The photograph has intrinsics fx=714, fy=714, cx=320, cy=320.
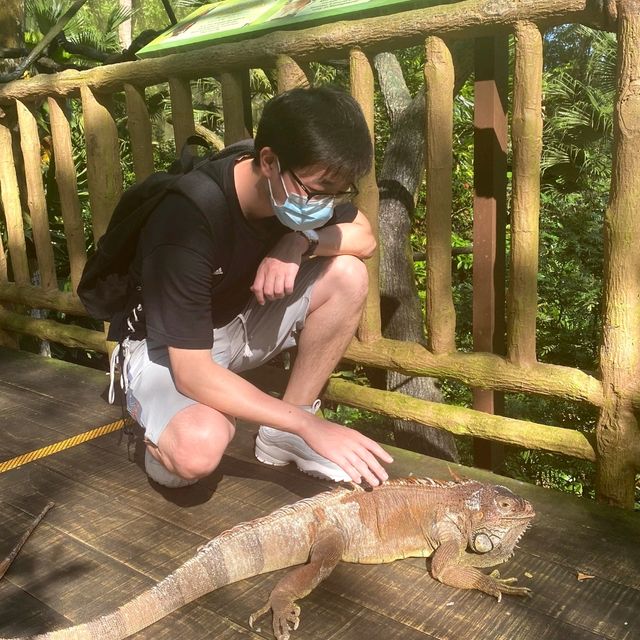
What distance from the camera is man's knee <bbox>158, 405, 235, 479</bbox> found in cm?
241

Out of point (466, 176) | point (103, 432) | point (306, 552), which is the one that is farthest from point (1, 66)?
point (466, 176)

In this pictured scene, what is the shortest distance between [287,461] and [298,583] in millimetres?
854

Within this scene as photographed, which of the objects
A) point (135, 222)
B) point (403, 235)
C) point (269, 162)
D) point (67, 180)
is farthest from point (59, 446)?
point (403, 235)

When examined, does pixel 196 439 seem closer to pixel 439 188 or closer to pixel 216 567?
pixel 216 567

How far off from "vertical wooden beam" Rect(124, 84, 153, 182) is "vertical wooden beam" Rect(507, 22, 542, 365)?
78.6 inches

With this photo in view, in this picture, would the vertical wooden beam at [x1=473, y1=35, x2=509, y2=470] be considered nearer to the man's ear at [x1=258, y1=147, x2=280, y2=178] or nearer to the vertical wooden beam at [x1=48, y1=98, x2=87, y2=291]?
the man's ear at [x1=258, y1=147, x2=280, y2=178]

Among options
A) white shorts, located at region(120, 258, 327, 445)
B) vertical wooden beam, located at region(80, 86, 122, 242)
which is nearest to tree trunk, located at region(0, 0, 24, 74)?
vertical wooden beam, located at region(80, 86, 122, 242)

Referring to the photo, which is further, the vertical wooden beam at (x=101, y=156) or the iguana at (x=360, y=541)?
the vertical wooden beam at (x=101, y=156)

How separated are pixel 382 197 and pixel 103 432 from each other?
2.90 m

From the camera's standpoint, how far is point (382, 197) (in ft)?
17.7

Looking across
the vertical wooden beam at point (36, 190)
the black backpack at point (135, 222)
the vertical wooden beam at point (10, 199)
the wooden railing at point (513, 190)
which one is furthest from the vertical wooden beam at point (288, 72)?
the vertical wooden beam at point (10, 199)

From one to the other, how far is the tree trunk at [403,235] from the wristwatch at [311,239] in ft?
7.82

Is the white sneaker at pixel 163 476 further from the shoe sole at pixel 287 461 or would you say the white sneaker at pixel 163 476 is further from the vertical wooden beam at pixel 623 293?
the vertical wooden beam at pixel 623 293

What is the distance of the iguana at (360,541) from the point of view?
81.5 inches
